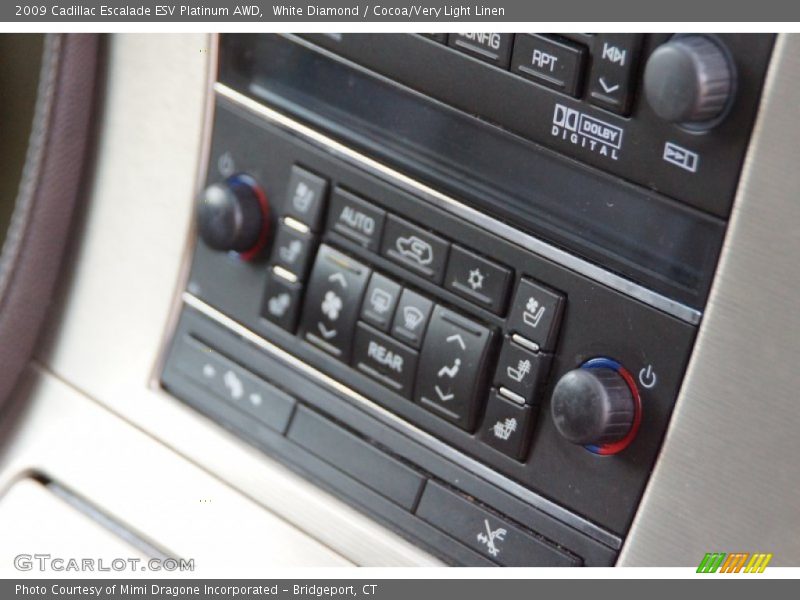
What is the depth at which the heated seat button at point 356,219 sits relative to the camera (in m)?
0.58

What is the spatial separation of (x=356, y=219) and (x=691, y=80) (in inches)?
8.0

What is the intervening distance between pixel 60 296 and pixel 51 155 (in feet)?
0.33

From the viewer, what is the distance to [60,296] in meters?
0.74

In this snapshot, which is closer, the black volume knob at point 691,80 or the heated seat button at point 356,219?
the black volume knob at point 691,80

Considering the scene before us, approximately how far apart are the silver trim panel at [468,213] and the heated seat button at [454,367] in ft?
0.15

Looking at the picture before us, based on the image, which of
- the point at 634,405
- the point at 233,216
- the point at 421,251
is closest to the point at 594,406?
the point at 634,405

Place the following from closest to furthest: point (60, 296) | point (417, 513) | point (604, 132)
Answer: point (604, 132) → point (417, 513) → point (60, 296)

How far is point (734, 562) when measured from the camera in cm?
49

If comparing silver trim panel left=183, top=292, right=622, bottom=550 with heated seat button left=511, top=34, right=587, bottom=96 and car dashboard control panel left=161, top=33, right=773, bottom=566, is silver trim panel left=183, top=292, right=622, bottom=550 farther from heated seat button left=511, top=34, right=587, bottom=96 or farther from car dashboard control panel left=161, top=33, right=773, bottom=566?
heated seat button left=511, top=34, right=587, bottom=96

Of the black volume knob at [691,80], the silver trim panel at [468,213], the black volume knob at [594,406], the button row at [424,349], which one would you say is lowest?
the button row at [424,349]

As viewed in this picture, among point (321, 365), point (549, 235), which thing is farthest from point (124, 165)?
point (549, 235)

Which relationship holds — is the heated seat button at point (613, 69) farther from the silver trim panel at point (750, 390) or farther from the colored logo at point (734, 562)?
the colored logo at point (734, 562)

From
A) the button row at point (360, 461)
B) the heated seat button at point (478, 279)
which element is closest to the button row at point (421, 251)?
the heated seat button at point (478, 279)

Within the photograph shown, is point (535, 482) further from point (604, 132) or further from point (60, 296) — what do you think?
point (60, 296)
